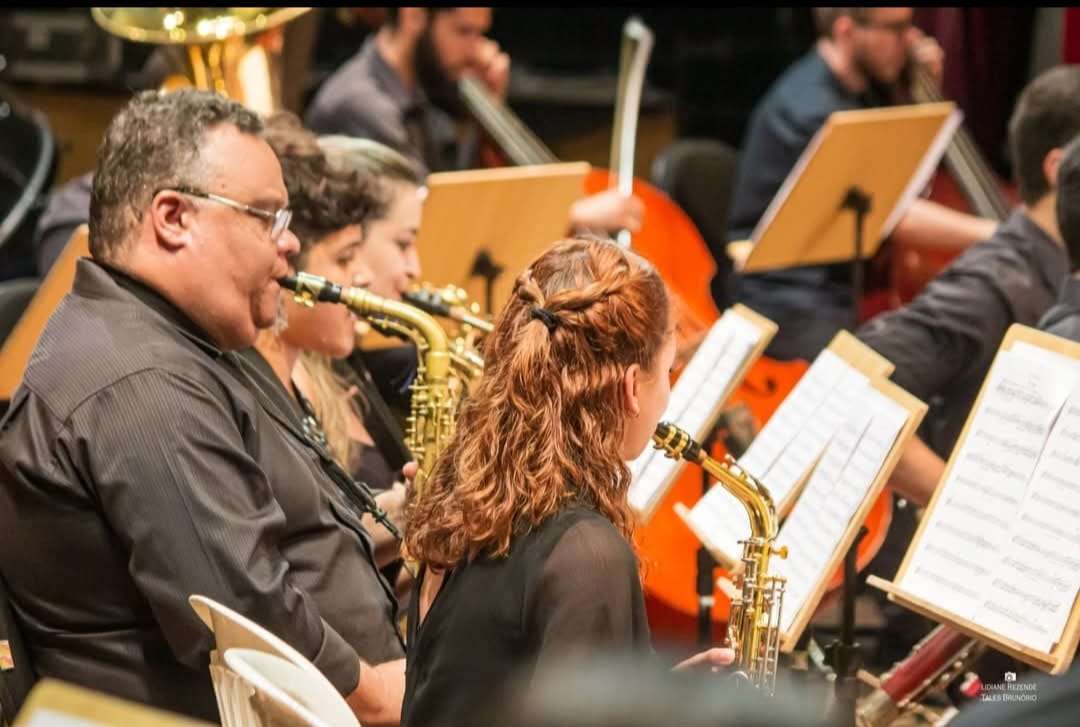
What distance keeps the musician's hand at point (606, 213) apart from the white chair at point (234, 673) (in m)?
3.02

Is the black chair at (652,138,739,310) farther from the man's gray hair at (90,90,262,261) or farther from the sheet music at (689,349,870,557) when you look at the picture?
the man's gray hair at (90,90,262,261)

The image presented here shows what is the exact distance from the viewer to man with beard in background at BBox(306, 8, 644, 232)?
16.8ft

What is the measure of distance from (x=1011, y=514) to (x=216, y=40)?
8.50 ft

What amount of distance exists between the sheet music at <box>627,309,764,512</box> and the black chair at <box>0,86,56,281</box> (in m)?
3.23

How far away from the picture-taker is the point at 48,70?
7.37m

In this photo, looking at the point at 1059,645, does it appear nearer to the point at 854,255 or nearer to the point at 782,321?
the point at 854,255

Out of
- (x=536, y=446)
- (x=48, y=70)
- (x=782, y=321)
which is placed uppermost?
(x=536, y=446)

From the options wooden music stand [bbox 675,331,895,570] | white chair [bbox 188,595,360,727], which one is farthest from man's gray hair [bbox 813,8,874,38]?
Answer: white chair [bbox 188,595,360,727]

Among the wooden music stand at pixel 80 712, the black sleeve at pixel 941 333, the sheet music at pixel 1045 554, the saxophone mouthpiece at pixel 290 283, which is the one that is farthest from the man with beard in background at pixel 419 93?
the wooden music stand at pixel 80 712

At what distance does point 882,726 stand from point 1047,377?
0.83 m

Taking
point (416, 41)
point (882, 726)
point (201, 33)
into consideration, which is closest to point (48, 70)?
point (416, 41)

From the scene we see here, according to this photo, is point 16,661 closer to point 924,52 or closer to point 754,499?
point 754,499

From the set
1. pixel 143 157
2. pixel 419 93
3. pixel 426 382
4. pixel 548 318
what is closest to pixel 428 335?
pixel 426 382

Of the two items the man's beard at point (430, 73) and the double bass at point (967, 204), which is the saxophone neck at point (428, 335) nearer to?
the man's beard at point (430, 73)
